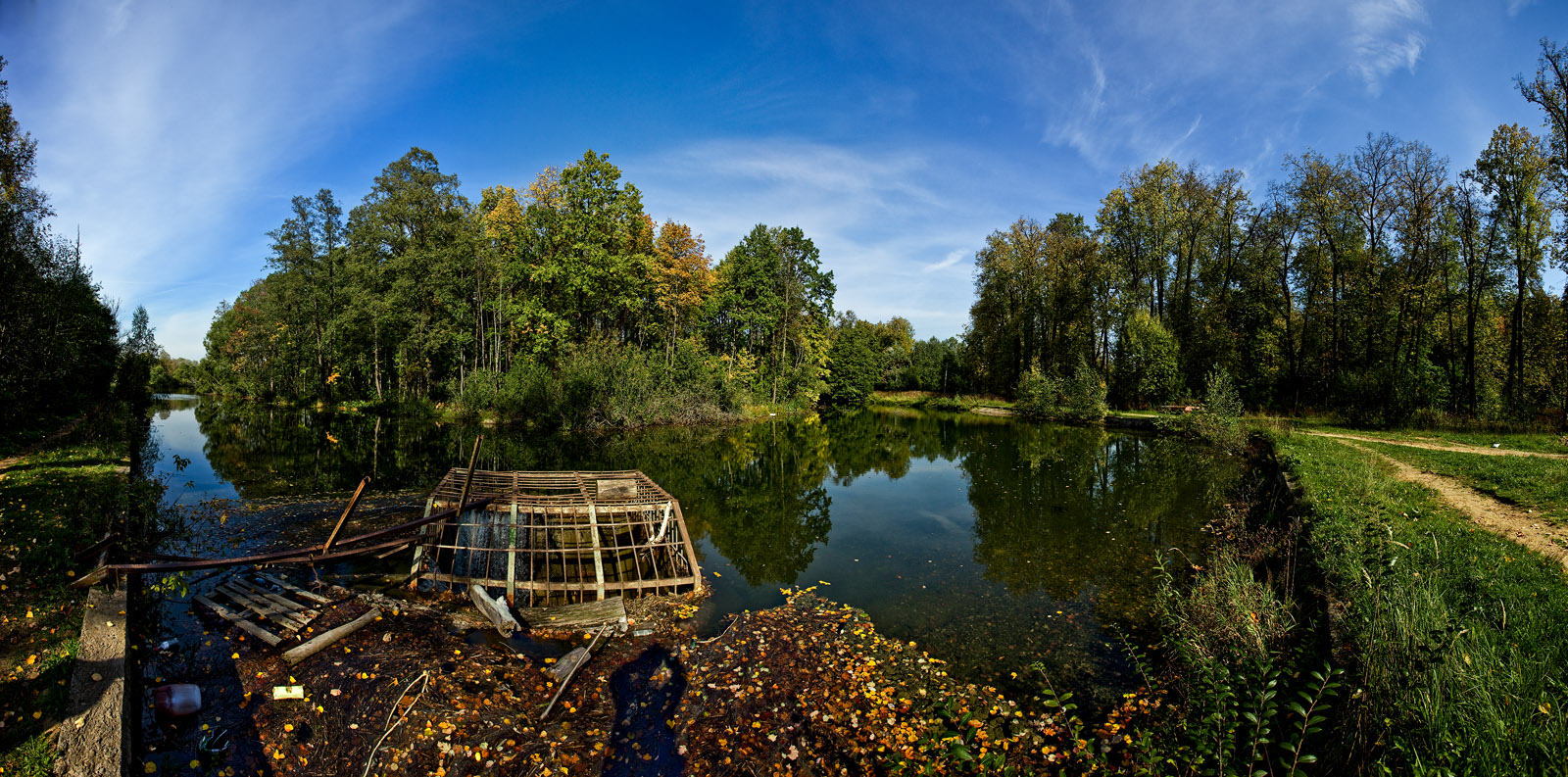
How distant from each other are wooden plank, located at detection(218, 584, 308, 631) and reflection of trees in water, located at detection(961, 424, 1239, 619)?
1062cm

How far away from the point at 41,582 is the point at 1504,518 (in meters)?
21.1

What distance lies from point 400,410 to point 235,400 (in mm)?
28094

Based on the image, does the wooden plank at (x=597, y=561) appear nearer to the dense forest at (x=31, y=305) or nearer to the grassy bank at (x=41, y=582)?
the grassy bank at (x=41, y=582)

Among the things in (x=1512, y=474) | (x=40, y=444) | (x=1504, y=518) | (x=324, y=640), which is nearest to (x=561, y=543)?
(x=324, y=640)

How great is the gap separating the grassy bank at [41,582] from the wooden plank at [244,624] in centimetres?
118

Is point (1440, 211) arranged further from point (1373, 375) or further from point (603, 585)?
point (603, 585)

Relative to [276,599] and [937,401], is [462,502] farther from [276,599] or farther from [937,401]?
[937,401]

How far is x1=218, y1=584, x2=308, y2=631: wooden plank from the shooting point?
283 inches

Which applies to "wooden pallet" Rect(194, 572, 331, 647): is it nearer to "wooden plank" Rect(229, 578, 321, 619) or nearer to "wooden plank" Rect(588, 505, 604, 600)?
"wooden plank" Rect(229, 578, 321, 619)

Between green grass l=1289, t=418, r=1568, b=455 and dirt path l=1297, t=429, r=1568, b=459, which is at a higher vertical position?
green grass l=1289, t=418, r=1568, b=455

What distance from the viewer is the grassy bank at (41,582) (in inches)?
187

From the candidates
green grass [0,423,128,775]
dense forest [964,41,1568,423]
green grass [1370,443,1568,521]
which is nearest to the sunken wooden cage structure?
green grass [0,423,128,775]

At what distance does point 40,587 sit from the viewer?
7.25 metres

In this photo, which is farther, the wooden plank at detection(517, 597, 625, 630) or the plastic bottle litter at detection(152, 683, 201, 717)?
the wooden plank at detection(517, 597, 625, 630)
